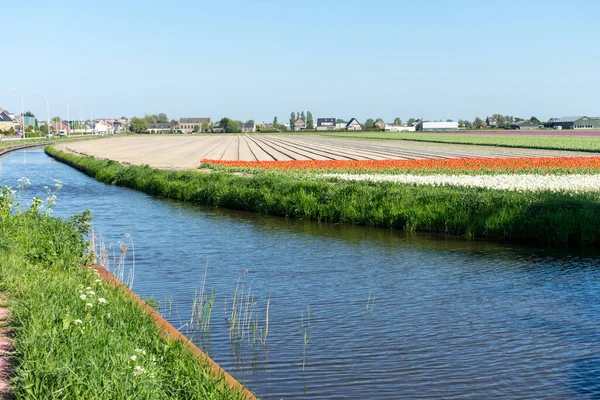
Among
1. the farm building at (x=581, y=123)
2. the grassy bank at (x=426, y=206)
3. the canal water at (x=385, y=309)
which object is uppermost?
the farm building at (x=581, y=123)

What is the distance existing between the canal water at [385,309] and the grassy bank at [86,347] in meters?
1.52

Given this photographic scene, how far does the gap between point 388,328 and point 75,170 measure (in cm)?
4516

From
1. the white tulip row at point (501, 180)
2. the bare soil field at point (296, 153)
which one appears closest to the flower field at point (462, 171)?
the white tulip row at point (501, 180)

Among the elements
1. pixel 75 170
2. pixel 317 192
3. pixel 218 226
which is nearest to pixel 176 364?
pixel 218 226

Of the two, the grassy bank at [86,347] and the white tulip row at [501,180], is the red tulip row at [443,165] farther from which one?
the grassy bank at [86,347]

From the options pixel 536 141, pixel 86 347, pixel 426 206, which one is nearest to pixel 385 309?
pixel 86 347

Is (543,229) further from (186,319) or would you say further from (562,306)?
(186,319)

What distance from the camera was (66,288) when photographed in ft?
31.7

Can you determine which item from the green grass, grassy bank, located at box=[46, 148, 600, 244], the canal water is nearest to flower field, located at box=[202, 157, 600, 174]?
grassy bank, located at box=[46, 148, 600, 244]

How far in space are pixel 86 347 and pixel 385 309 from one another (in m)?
6.42

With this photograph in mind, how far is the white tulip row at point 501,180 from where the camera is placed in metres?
28.2

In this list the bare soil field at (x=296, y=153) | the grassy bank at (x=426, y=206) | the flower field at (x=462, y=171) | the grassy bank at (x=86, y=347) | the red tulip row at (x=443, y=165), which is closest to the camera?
→ the grassy bank at (x=86, y=347)

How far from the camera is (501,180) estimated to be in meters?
31.4

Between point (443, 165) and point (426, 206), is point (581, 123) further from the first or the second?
point (426, 206)
